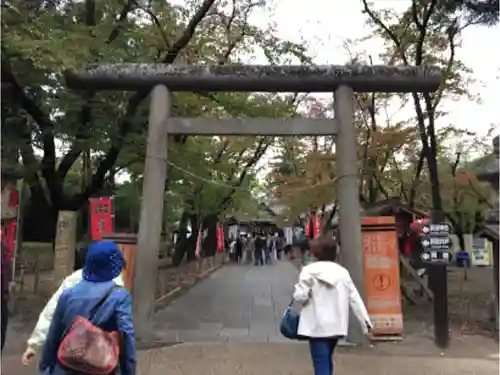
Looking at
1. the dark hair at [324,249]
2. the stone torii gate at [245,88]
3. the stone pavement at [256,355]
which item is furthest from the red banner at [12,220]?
the dark hair at [324,249]

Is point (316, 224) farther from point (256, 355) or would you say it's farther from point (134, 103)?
point (256, 355)

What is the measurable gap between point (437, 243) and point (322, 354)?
4539 mm

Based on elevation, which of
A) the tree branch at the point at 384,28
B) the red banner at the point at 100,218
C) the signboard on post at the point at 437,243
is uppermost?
the tree branch at the point at 384,28

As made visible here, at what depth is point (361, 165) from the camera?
711 inches

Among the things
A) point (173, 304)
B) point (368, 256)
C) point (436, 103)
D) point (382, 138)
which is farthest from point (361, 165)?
point (368, 256)

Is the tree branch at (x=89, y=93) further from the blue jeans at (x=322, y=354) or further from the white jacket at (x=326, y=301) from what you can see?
the blue jeans at (x=322, y=354)

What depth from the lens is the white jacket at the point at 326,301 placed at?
525 centimetres

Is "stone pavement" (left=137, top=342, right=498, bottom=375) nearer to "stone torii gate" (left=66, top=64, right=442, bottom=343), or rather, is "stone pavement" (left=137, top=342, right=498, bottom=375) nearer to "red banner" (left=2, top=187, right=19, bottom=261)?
"stone torii gate" (left=66, top=64, right=442, bottom=343)

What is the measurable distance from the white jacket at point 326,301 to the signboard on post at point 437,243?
14.0ft

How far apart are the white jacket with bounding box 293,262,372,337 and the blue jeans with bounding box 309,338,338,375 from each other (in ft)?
0.30

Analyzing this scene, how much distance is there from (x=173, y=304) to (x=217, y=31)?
23.2 ft

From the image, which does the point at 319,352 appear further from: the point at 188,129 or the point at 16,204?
the point at 16,204

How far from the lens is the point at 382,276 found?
31.9 ft

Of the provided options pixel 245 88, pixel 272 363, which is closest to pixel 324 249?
pixel 272 363
